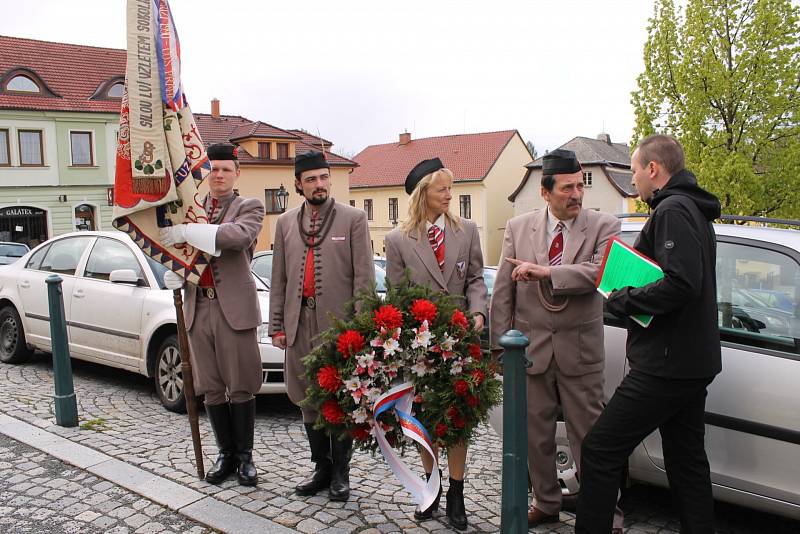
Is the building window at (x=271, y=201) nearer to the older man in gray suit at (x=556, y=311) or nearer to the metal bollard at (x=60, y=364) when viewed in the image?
the metal bollard at (x=60, y=364)

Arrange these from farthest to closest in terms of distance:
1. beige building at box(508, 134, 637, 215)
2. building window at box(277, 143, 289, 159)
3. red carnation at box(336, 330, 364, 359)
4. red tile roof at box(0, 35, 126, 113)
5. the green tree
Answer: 1. beige building at box(508, 134, 637, 215)
2. building window at box(277, 143, 289, 159)
3. red tile roof at box(0, 35, 126, 113)
4. the green tree
5. red carnation at box(336, 330, 364, 359)

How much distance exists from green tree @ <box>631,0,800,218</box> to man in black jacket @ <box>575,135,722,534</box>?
1085 cm

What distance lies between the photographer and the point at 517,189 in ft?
164

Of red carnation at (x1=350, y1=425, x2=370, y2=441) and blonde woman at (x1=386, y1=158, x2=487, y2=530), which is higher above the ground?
blonde woman at (x1=386, y1=158, x2=487, y2=530)

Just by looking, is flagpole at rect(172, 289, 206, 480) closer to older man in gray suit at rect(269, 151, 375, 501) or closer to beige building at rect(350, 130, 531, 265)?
older man in gray suit at rect(269, 151, 375, 501)

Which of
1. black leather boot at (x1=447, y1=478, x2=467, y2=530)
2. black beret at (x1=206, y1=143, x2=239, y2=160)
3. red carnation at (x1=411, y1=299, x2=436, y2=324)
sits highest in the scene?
black beret at (x1=206, y1=143, x2=239, y2=160)

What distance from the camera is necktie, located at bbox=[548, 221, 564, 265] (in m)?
3.94

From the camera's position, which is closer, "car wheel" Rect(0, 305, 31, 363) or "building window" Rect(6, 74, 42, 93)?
"car wheel" Rect(0, 305, 31, 363)

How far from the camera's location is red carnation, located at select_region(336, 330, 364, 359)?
3.62m

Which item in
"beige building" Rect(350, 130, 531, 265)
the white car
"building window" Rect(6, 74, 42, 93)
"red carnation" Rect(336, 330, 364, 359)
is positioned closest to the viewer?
"red carnation" Rect(336, 330, 364, 359)

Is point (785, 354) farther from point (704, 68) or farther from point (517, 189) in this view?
point (517, 189)

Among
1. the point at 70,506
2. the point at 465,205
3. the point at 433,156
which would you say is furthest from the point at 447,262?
the point at 433,156

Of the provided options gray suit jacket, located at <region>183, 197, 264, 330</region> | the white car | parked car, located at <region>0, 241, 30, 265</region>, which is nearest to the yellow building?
parked car, located at <region>0, 241, 30, 265</region>

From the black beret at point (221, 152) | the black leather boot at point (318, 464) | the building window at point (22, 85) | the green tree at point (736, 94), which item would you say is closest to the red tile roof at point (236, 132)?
the building window at point (22, 85)
